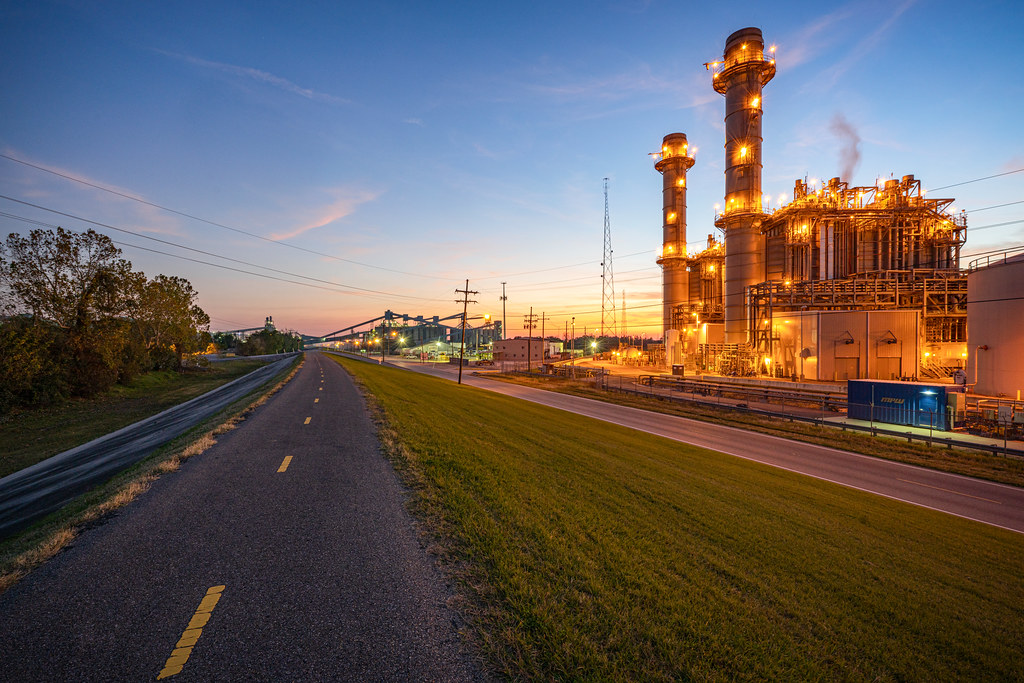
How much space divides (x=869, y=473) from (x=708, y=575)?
14.6 metres

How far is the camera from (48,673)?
4.22 meters

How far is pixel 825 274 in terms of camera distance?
55625 millimetres

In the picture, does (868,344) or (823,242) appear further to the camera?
(823,242)

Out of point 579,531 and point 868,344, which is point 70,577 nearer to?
point 579,531

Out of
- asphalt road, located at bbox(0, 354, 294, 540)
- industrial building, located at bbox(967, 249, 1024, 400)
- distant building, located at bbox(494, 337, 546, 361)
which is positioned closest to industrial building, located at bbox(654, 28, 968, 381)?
industrial building, located at bbox(967, 249, 1024, 400)

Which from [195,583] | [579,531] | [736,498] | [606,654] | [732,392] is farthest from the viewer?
[732,392]

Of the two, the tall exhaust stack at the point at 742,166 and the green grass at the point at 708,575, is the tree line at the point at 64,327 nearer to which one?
the green grass at the point at 708,575

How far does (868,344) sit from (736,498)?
47640 millimetres

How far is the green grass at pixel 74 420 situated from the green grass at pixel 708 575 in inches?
882

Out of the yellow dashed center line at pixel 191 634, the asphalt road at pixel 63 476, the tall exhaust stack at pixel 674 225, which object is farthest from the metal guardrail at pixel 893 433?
the tall exhaust stack at pixel 674 225

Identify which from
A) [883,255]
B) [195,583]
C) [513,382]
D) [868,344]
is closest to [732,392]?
[868,344]

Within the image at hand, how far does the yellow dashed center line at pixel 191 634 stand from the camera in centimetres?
434

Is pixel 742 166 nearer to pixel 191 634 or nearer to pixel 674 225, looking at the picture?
pixel 674 225

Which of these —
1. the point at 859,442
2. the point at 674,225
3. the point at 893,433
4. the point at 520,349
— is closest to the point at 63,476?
the point at 859,442
